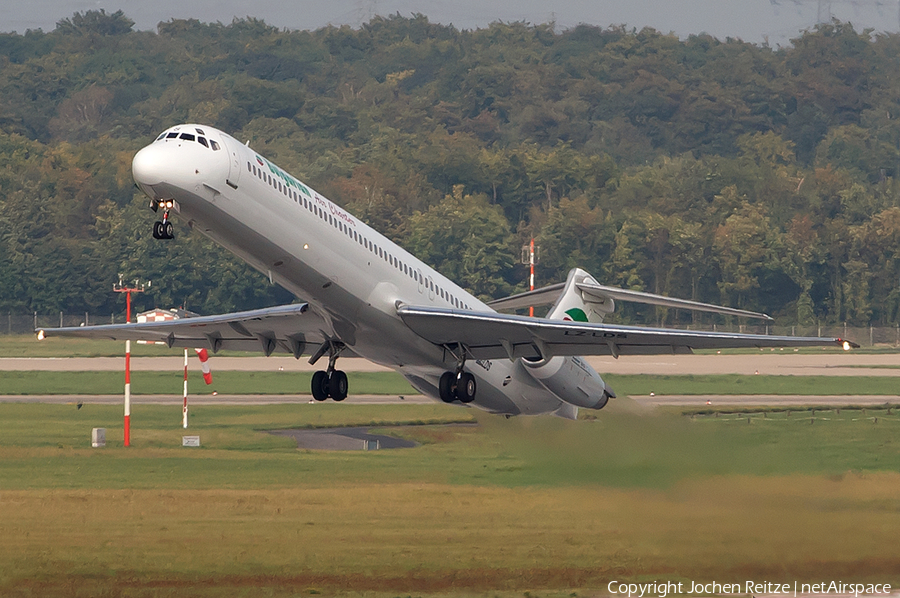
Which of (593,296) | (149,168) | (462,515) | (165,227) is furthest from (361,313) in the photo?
(593,296)

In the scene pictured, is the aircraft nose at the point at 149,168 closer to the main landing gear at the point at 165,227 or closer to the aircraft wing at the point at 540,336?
the main landing gear at the point at 165,227

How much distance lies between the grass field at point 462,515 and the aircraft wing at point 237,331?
3878mm

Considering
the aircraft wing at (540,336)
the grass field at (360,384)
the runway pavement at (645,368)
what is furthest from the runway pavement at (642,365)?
the aircraft wing at (540,336)

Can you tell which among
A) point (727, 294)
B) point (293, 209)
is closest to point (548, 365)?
point (293, 209)

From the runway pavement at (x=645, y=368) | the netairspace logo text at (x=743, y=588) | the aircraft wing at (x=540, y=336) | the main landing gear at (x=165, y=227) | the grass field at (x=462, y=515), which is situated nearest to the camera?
the netairspace logo text at (x=743, y=588)

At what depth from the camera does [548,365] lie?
122 feet

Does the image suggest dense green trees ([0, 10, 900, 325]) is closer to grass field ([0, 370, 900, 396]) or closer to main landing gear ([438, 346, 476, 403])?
grass field ([0, 370, 900, 396])

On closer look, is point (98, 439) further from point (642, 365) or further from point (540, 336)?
point (642, 365)

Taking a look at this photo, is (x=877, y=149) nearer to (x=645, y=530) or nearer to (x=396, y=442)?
(x=396, y=442)

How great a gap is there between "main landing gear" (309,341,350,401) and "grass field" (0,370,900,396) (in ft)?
90.0

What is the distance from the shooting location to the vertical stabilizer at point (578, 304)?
39875 mm

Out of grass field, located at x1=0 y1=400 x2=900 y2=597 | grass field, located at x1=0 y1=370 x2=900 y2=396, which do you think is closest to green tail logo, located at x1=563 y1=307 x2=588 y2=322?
grass field, located at x1=0 y1=400 x2=900 y2=597

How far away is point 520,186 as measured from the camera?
418ft

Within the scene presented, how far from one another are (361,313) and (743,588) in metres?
11.8
